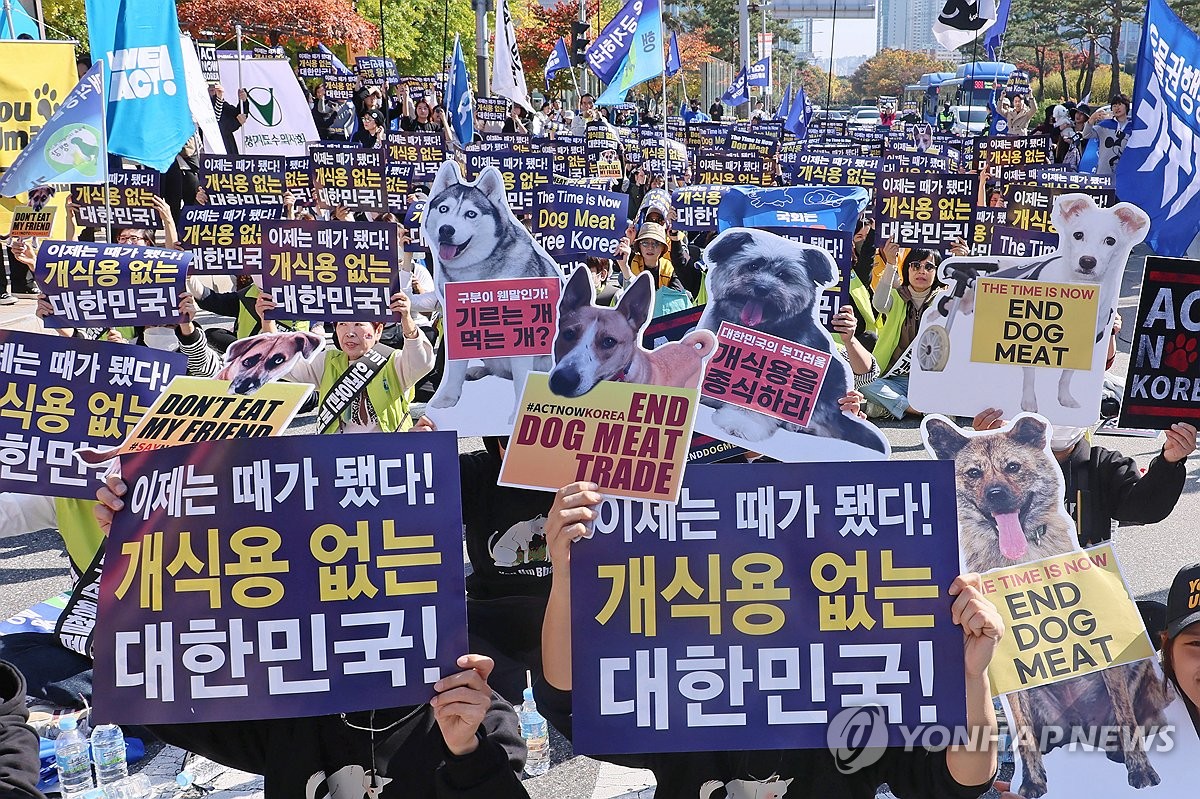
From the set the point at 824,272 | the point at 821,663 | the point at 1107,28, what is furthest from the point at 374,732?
the point at 1107,28

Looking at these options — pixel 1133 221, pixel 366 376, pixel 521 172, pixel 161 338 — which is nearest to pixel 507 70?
pixel 521 172

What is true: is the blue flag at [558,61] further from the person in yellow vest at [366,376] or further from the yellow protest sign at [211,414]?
the yellow protest sign at [211,414]

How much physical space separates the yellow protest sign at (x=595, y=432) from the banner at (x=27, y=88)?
6653 mm

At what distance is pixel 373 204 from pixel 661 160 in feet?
22.5

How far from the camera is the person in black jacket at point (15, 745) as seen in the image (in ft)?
9.27

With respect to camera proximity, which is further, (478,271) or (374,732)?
(478,271)

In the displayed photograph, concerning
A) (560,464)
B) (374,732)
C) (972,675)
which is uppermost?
(560,464)

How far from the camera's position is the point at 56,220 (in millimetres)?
9023

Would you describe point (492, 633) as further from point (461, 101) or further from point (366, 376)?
point (461, 101)

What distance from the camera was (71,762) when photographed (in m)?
4.34

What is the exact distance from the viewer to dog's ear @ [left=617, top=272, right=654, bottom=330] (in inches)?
159

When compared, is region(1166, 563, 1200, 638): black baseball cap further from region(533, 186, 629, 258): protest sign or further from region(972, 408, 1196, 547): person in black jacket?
region(533, 186, 629, 258): protest sign

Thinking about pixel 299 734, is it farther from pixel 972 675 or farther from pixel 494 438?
pixel 494 438

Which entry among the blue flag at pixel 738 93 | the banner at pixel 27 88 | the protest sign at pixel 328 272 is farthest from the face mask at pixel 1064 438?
the blue flag at pixel 738 93
